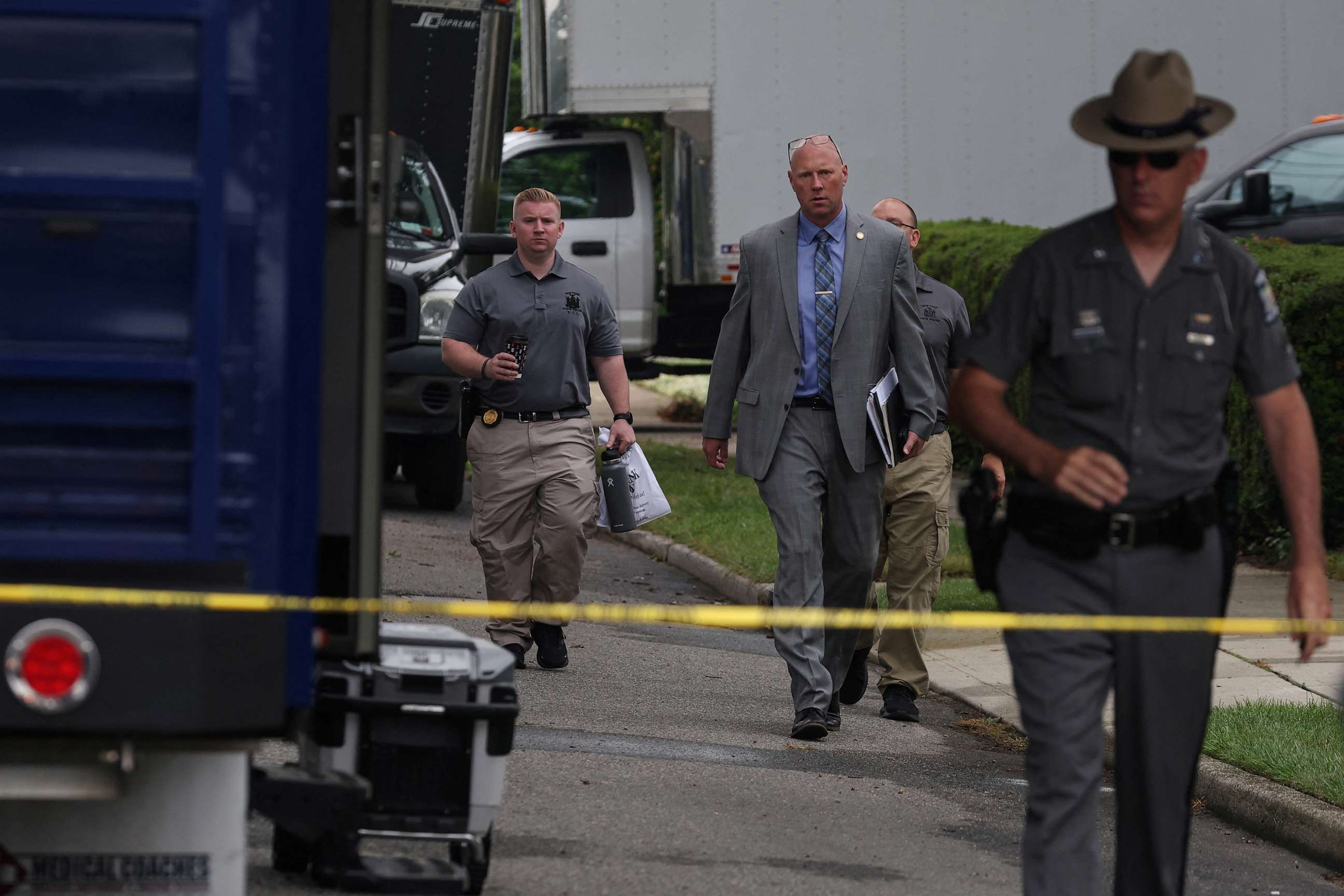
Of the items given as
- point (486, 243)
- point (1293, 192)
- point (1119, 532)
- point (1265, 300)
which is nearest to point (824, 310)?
point (1265, 300)

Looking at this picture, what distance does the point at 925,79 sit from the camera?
53.4 feet

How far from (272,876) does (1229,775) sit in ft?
11.0

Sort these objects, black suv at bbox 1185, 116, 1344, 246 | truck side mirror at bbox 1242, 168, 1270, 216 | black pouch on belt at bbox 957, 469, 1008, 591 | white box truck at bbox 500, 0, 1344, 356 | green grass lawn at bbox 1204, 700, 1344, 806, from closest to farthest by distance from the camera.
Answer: black pouch on belt at bbox 957, 469, 1008, 591
green grass lawn at bbox 1204, 700, 1344, 806
truck side mirror at bbox 1242, 168, 1270, 216
black suv at bbox 1185, 116, 1344, 246
white box truck at bbox 500, 0, 1344, 356

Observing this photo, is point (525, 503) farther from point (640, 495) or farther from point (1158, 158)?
point (1158, 158)

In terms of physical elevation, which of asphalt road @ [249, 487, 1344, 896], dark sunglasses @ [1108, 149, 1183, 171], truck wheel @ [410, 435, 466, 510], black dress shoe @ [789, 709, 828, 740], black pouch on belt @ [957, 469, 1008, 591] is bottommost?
asphalt road @ [249, 487, 1344, 896]

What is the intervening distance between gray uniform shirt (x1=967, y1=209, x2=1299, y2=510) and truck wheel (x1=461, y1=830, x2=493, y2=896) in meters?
1.68

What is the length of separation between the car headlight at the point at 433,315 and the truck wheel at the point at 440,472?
969mm

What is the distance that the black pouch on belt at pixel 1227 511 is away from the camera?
15.4ft

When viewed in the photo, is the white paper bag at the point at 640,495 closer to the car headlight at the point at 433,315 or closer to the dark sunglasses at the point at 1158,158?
the car headlight at the point at 433,315

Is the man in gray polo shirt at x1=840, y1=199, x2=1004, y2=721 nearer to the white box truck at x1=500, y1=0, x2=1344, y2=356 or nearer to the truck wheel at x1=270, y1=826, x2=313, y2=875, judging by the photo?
the truck wheel at x1=270, y1=826, x2=313, y2=875

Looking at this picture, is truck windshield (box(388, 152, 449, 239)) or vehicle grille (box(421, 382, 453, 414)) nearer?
vehicle grille (box(421, 382, 453, 414))

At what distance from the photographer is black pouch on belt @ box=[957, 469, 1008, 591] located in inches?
189

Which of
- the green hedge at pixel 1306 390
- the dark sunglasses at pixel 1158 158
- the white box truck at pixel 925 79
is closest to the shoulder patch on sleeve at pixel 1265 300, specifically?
the dark sunglasses at pixel 1158 158

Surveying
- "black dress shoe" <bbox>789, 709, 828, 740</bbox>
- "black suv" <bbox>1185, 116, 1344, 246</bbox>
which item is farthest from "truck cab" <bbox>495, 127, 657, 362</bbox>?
"black dress shoe" <bbox>789, 709, 828, 740</bbox>
